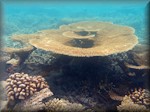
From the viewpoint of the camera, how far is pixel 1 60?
8719mm

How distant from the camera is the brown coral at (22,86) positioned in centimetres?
623

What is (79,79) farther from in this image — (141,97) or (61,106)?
(141,97)

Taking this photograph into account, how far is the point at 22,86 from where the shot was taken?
631cm

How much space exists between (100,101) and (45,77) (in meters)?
1.85

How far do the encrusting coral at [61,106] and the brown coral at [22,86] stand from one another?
2.36 ft

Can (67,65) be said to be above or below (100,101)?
above

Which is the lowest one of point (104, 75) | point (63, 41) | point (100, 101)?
point (100, 101)

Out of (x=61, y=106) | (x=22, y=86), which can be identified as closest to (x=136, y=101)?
(x=61, y=106)

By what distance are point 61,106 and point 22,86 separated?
1.27 metres

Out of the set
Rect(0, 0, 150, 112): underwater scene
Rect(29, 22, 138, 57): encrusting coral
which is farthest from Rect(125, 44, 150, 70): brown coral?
Rect(29, 22, 138, 57): encrusting coral

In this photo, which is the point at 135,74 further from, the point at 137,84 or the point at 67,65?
the point at 67,65

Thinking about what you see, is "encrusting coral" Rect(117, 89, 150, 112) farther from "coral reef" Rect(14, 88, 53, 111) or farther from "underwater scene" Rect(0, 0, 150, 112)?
"coral reef" Rect(14, 88, 53, 111)

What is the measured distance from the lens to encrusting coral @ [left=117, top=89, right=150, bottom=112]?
6037 mm

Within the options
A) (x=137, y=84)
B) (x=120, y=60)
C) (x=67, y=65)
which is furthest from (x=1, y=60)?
(x=137, y=84)
